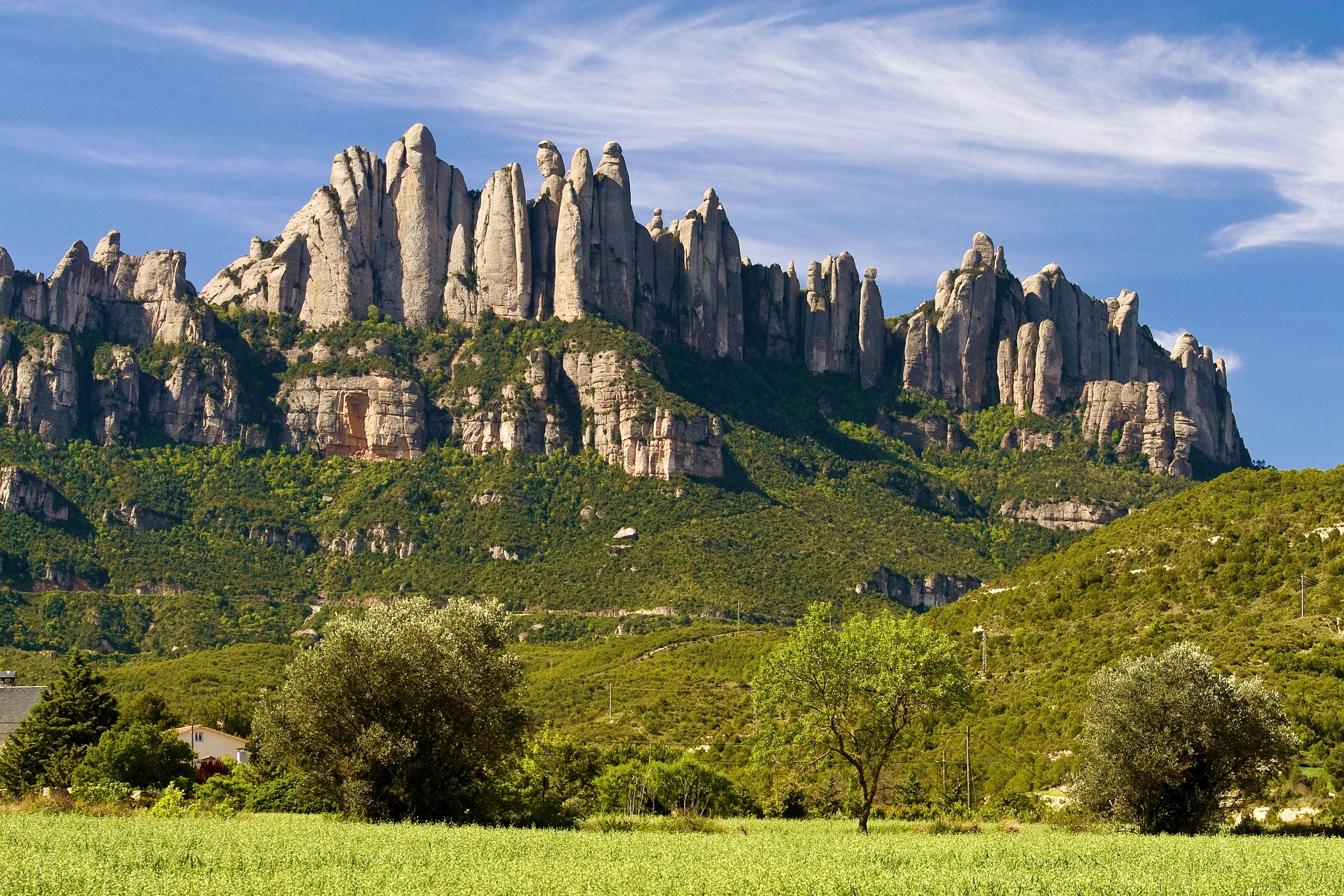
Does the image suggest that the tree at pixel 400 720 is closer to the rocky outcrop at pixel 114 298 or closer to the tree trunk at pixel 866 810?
the tree trunk at pixel 866 810

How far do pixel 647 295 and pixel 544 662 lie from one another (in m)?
83.4

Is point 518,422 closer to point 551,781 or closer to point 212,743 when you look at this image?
point 212,743

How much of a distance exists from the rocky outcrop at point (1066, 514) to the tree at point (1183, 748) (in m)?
129

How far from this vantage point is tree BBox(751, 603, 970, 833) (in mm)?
47000

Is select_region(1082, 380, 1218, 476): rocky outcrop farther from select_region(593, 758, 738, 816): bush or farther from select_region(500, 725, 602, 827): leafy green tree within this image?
select_region(593, 758, 738, 816): bush

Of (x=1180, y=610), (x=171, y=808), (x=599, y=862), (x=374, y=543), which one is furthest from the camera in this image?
(x=374, y=543)

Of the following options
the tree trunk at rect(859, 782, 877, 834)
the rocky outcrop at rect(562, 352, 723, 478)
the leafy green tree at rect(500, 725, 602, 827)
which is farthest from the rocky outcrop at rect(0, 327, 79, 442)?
the tree trunk at rect(859, 782, 877, 834)

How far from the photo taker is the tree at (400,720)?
1806 inches

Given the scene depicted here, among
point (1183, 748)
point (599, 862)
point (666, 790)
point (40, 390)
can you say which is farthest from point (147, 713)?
point (40, 390)

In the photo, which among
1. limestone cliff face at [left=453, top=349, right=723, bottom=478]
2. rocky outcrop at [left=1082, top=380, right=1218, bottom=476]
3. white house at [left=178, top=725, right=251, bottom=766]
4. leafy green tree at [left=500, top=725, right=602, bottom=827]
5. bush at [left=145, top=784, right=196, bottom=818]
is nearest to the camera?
bush at [left=145, top=784, right=196, bottom=818]

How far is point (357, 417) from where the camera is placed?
175 m

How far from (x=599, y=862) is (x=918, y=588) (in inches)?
4710

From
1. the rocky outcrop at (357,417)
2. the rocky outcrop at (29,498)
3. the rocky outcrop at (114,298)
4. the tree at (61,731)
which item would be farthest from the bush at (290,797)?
the rocky outcrop at (114,298)

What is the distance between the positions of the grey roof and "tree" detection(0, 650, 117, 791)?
1014 cm
